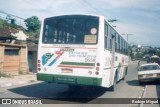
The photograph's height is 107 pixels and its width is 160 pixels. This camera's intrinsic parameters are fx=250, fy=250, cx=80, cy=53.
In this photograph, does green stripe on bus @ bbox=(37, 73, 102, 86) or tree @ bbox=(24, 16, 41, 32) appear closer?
green stripe on bus @ bbox=(37, 73, 102, 86)

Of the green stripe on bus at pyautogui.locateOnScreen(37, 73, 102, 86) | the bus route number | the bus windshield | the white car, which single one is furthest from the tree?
the bus route number

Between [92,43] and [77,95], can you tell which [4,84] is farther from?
[92,43]

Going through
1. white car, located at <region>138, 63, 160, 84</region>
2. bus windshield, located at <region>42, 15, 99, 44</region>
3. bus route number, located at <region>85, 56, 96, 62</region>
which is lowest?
white car, located at <region>138, 63, 160, 84</region>

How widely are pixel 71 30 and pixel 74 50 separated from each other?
89 centimetres

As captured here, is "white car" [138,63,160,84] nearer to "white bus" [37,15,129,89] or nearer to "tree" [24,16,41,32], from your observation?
"white bus" [37,15,129,89]

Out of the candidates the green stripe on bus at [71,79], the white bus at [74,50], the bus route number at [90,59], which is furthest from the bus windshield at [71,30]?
the green stripe on bus at [71,79]

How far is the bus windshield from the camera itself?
1048cm

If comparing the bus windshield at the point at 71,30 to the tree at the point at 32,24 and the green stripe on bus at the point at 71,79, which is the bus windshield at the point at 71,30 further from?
the tree at the point at 32,24

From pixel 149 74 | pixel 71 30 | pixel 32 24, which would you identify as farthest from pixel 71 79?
pixel 32 24

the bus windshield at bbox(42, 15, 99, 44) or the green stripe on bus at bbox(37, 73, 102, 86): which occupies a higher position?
the bus windshield at bbox(42, 15, 99, 44)

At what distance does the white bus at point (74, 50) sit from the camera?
10.3 meters

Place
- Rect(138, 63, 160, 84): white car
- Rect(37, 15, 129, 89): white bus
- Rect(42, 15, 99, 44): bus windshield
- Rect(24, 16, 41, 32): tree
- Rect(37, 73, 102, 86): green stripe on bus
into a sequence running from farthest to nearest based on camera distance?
Rect(24, 16, 41, 32): tree, Rect(138, 63, 160, 84): white car, Rect(42, 15, 99, 44): bus windshield, Rect(37, 15, 129, 89): white bus, Rect(37, 73, 102, 86): green stripe on bus

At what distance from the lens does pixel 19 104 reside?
9.81m

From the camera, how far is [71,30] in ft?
35.3
